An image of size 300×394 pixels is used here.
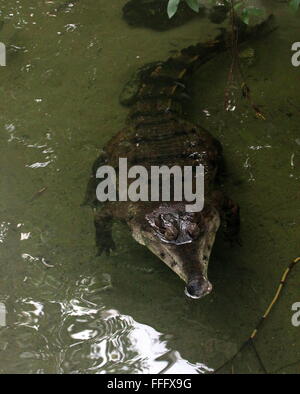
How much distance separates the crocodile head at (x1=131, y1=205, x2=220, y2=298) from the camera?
11.0 feet

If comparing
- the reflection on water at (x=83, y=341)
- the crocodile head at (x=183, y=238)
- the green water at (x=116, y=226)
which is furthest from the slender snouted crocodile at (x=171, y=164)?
the reflection on water at (x=83, y=341)

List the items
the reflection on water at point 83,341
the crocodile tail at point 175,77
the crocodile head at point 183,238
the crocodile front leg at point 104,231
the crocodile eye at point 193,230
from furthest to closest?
the crocodile tail at point 175,77, the crocodile front leg at point 104,231, the crocodile eye at point 193,230, the crocodile head at point 183,238, the reflection on water at point 83,341

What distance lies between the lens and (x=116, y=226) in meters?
4.05

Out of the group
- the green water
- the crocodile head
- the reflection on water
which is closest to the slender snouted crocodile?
the crocodile head

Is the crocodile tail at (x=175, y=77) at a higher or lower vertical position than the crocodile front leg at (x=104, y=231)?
higher

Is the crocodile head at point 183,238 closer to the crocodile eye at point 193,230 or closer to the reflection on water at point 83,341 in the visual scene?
the crocodile eye at point 193,230

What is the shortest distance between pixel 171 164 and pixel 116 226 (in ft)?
2.06

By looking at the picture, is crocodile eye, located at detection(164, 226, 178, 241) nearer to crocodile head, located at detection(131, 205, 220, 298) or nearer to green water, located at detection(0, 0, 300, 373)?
crocodile head, located at detection(131, 205, 220, 298)

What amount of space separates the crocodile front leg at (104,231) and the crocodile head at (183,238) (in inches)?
10.2

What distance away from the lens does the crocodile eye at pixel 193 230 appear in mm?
3461

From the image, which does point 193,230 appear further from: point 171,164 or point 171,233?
point 171,164

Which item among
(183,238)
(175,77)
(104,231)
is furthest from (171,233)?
(175,77)

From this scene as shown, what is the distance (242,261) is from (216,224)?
31 cm
